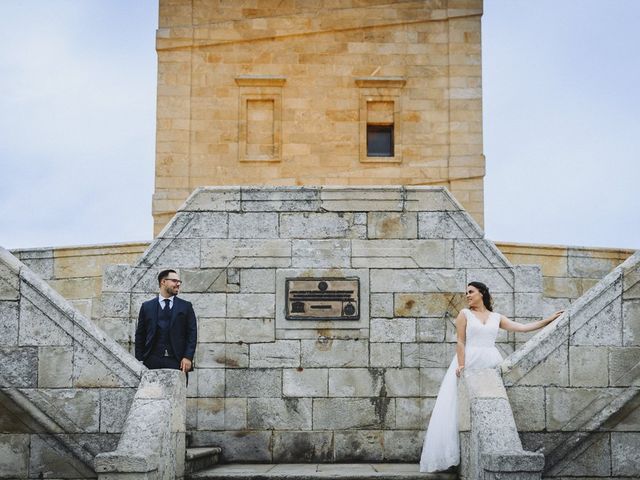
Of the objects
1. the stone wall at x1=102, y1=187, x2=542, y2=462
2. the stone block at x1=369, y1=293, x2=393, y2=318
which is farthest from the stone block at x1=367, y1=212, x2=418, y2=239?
the stone block at x1=369, y1=293, x2=393, y2=318

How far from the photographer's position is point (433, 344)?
1195cm

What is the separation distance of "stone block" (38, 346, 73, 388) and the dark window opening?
43.5 ft

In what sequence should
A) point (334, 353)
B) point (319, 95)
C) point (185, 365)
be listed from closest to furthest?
point (185, 365)
point (334, 353)
point (319, 95)

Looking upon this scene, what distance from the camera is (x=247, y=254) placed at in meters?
12.1

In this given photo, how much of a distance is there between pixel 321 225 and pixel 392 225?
842mm

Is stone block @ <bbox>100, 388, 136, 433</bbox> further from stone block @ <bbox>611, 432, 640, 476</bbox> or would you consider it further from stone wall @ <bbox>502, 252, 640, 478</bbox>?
stone block @ <bbox>611, 432, 640, 476</bbox>

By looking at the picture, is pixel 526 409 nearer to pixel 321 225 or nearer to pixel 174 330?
pixel 174 330

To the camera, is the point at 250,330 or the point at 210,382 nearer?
the point at 210,382

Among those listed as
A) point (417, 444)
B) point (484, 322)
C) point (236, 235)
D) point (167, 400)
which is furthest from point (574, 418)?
point (236, 235)

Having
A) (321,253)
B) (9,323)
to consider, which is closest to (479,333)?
(321,253)

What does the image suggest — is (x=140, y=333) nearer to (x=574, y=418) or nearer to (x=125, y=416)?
(x=125, y=416)

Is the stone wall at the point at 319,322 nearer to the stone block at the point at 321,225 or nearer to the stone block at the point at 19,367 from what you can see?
the stone block at the point at 321,225

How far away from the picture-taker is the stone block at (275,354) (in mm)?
11859

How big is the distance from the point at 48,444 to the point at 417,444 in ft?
13.7
